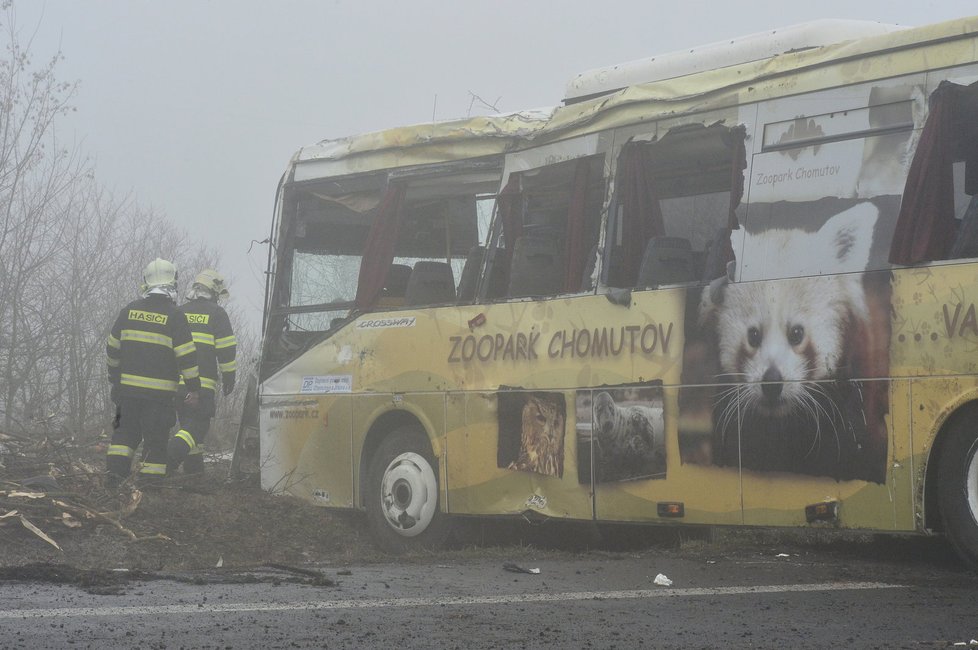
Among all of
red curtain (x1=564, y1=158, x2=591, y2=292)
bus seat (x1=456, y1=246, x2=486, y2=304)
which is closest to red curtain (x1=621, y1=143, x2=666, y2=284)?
red curtain (x1=564, y1=158, x2=591, y2=292)

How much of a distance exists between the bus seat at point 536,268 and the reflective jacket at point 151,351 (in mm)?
3427

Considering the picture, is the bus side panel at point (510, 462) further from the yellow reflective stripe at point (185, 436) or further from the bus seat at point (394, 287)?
the yellow reflective stripe at point (185, 436)

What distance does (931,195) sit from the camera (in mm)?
6887

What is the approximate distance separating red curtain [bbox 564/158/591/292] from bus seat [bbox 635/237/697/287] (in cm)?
56

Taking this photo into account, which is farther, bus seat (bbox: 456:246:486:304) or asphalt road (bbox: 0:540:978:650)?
bus seat (bbox: 456:246:486:304)

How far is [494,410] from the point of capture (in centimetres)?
944

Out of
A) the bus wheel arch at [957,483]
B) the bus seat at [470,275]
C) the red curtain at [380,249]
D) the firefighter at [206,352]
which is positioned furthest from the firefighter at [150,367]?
the bus wheel arch at [957,483]

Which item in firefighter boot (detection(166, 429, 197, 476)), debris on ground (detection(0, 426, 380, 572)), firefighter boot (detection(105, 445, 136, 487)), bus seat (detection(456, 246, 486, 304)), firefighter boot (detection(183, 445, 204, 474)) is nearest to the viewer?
debris on ground (detection(0, 426, 380, 572))

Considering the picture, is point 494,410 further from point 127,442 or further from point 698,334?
point 127,442

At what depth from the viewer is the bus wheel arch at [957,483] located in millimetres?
6668

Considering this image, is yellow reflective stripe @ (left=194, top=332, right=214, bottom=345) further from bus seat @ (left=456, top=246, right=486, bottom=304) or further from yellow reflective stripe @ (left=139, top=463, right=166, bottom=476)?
bus seat @ (left=456, top=246, right=486, bottom=304)

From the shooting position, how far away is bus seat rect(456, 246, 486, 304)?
32.1 ft

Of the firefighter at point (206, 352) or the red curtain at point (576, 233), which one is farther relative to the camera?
the firefighter at point (206, 352)

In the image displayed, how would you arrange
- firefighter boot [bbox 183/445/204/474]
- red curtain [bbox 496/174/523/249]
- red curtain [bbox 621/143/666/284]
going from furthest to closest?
1. firefighter boot [bbox 183/445/204/474]
2. red curtain [bbox 496/174/523/249]
3. red curtain [bbox 621/143/666/284]
